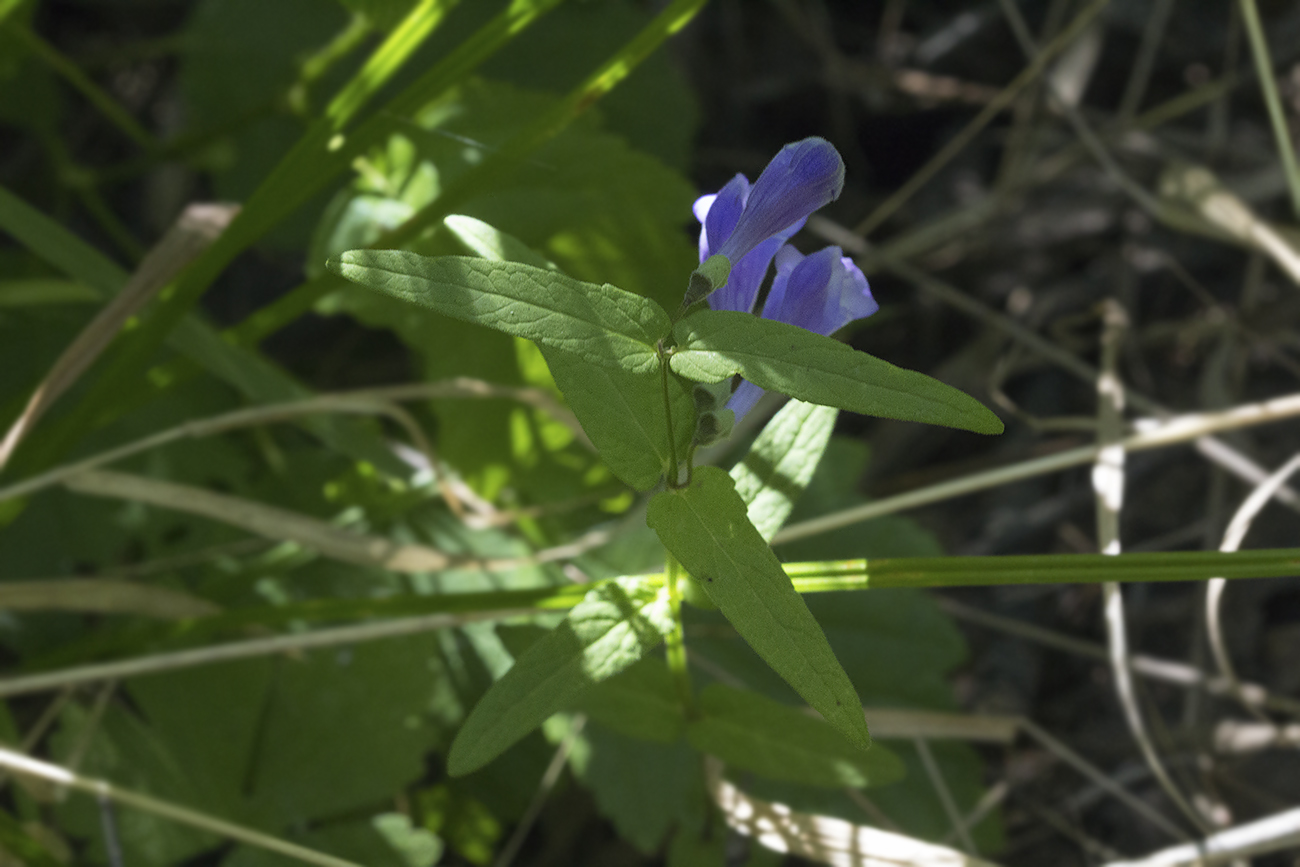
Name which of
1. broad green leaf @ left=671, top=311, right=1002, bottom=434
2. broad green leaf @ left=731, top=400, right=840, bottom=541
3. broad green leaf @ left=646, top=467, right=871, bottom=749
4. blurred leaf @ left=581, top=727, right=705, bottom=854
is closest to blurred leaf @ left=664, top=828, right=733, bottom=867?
blurred leaf @ left=581, top=727, right=705, bottom=854

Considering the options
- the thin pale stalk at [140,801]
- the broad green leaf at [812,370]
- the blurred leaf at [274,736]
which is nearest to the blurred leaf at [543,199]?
the blurred leaf at [274,736]

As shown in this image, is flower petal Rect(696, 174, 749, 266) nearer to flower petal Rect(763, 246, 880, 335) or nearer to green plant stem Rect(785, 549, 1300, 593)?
flower petal Rect(763, 246, 880, 335)

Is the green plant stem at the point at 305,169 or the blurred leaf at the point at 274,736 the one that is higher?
the green plant stem at the point at 305,169

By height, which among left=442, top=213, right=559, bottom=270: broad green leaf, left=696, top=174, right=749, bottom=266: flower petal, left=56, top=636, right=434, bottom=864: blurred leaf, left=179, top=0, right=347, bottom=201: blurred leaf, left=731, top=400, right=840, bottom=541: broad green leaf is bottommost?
left=56, top=636, right=434, bottom=864: blurred leaf

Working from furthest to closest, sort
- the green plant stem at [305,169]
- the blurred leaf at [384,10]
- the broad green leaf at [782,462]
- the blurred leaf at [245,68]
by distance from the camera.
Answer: the blurred leaf at [245,68]
the blurred leaf at [384,10]
the green plant stem at [305,169]
the broad green leaf at [782,462]

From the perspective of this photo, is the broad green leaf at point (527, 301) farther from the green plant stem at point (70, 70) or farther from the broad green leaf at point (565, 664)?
the green plant stem at point (70, 70)

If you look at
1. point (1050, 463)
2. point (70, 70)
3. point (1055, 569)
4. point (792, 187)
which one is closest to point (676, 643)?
point (1055, 569)
